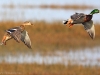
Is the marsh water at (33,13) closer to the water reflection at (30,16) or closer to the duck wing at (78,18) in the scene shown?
the water reflection at (30,16)

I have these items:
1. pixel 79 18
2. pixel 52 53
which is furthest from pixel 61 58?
pixel 79 18

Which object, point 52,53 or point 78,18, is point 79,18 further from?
point 52,53

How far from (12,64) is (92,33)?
24.3 feet

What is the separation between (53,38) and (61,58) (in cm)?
448

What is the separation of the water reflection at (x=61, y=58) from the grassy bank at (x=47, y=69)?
51cm

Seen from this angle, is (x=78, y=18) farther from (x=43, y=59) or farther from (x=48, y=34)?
(x=48, y=34)

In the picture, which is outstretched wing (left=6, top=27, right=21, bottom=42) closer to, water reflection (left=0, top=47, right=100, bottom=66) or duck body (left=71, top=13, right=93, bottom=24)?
duck body (left=71, top=13, right=93, bottom=24)

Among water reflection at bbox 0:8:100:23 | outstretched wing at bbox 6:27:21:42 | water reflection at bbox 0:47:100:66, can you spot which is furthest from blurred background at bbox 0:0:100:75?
outstretched wing at bbox 6:27:21:42

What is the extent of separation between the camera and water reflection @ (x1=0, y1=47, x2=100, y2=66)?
39.7ft

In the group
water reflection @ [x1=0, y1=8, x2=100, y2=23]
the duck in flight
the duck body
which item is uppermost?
the duck body

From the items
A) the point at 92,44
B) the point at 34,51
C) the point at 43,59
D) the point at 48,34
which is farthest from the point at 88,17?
the point at 48,34

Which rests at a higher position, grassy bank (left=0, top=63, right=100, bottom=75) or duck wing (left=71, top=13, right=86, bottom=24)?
duck wing (left=71, top=13, right=86, bottom=24)

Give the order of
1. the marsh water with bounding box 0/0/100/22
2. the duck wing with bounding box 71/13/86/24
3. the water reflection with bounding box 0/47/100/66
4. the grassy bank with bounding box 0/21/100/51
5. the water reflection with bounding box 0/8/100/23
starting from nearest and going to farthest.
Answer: the duck wing with bounding box 71/13/86/24 < the water reflection with bounding box 0/47/100/66 < the grassy bank with bounding box 0/21/100/51 < the water reflection with bounding box 0/8/100/23 < the marsh water with bounding box 0/0/100/22

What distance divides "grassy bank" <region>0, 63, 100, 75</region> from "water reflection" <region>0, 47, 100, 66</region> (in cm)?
51
